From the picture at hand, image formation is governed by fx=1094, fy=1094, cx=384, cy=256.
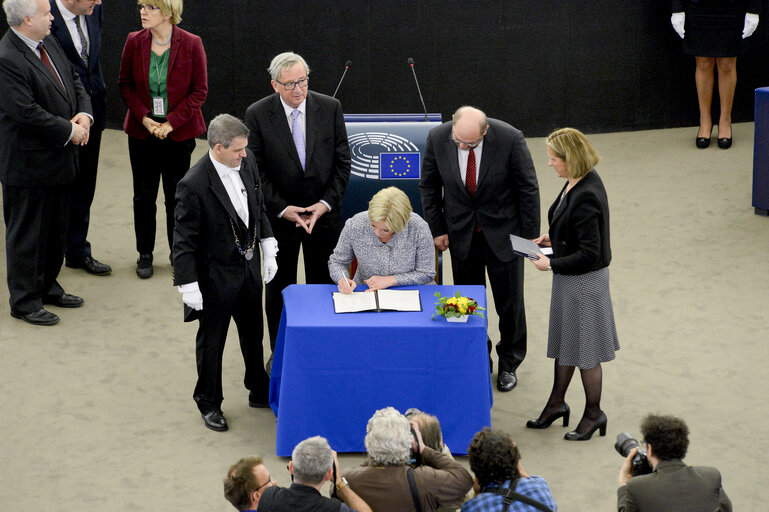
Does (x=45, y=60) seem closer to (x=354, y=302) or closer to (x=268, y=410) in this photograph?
(x=268, y=410)

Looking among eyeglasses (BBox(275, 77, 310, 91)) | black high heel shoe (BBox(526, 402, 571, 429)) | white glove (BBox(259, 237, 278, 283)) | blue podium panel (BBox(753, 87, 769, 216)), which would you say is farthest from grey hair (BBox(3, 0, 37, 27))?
blue podium panel (BBox(753, 87, 769, 216))

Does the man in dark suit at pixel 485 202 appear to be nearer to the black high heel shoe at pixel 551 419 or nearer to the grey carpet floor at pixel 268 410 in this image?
the black high heel shoe at pixel 551 419

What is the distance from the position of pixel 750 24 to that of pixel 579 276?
16.8ft

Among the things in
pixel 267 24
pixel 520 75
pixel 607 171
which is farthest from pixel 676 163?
pixel 267 24

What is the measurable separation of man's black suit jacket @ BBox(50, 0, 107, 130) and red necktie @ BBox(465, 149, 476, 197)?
8.76ft

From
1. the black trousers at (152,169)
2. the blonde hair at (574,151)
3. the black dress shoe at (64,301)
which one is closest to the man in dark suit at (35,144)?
the black dress shoe at (64,301)

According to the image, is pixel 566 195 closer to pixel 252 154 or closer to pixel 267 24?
pixel 252 154

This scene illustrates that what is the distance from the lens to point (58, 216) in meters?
6.25

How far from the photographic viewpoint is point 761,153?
302 inches

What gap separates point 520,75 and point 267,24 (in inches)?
89.3

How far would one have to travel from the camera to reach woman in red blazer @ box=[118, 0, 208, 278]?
263 inches

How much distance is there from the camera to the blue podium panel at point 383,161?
605 centimetres

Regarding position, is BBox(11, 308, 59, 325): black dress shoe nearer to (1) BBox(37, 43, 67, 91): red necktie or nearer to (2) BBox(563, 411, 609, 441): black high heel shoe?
(1) BBox(37, 43, 67, 91): red necktie

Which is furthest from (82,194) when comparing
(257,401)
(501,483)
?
(501,483)
